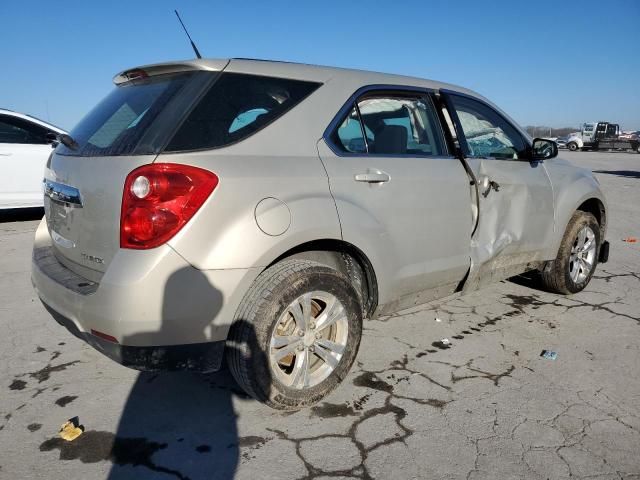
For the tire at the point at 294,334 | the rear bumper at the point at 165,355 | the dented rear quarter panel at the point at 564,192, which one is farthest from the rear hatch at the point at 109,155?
the dented rear quarter panel at the point at 564,192

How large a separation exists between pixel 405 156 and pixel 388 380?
4.49 feet

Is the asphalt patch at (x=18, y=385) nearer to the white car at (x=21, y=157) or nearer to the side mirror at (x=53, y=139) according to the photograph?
the side mirror at (x=53, y=139)

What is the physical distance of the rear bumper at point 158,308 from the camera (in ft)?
6.79

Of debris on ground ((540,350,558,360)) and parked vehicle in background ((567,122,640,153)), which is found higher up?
parked vehicle in background ((567,122,640,153))

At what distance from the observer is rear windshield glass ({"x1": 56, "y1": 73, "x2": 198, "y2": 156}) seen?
7.70 feet

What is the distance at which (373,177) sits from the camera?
273 cm

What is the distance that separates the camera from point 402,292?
303 centimetres

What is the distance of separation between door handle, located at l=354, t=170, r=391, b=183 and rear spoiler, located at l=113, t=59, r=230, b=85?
0.90 meters

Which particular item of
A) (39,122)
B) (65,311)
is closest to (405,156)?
(65,311)

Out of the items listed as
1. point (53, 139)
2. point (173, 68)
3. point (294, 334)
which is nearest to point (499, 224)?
point (294, 334)

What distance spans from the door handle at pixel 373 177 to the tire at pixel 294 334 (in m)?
0.53

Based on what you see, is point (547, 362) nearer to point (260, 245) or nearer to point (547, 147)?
point (547, 147)

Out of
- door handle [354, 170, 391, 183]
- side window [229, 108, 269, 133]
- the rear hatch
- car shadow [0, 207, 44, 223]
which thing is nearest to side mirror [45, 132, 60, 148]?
the rear hatch

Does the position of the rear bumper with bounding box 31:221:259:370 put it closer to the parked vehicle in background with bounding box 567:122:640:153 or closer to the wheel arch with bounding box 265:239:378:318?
the wheel arch with bounding box 265:239:378:318
